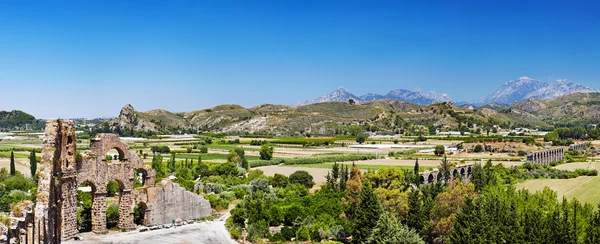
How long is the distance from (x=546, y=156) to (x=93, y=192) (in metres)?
84.7

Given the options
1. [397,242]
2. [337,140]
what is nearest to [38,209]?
[397,242]

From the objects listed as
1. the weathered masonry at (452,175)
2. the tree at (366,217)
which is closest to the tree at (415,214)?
the tree at (366,217)

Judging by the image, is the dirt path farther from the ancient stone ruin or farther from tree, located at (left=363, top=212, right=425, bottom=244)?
tree, located at (left=363, top=212, right=425, bottom=244)

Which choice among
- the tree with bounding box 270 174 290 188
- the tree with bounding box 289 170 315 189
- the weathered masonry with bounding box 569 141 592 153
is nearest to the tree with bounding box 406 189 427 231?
the tree with bounding box 270 174 290 188

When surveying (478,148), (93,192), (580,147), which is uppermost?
(93,192)

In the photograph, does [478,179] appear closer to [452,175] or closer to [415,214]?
[452,175]

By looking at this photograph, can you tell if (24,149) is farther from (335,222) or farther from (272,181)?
(335,222)

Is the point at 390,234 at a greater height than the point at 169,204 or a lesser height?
lesser

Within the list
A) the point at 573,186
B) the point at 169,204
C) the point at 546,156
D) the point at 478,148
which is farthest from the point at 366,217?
the point at 478,148

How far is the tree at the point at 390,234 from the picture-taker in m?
28.9

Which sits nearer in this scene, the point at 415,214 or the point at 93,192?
the point at 93,192

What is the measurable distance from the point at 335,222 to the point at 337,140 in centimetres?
10735

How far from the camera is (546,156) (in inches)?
3708

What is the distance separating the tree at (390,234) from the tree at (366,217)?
126cm
